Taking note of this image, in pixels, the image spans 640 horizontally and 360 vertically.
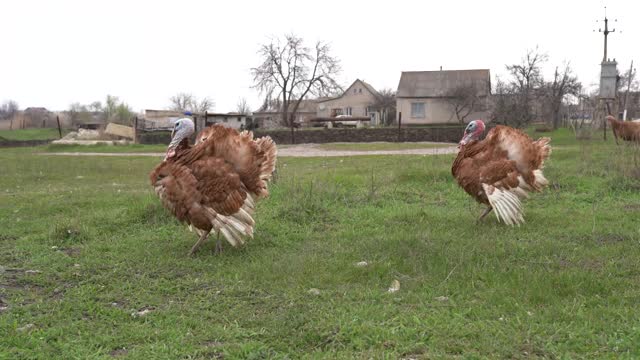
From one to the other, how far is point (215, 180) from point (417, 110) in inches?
1746

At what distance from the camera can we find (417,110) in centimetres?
4919

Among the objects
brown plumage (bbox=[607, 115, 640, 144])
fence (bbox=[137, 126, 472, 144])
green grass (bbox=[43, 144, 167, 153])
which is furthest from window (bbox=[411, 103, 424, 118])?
brown plumage (bbox=[607, 115, 640, 144])

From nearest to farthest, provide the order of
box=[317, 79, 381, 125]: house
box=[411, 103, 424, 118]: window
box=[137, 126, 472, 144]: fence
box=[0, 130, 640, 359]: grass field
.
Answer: box=[0, 130, 640, 359]: grass field → box=[137, 126, 472, 144]: fence → box=[411, 103, 424, 118]: window → box=[317, 79, 381, 125]: house

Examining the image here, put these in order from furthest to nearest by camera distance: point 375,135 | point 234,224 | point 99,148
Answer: point 375,135
point 99,148
point 234,224

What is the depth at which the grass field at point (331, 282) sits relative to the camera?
3.98 metres

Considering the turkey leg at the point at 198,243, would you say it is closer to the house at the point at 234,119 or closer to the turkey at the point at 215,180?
the turkey at the point at 215,180

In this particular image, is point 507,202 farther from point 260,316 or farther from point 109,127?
point 109,127

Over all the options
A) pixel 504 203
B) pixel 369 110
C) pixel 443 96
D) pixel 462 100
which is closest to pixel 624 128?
pixel 504 203

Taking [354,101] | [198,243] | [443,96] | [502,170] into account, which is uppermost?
[354,101]

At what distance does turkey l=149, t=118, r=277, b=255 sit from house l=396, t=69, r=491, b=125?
1629 inches

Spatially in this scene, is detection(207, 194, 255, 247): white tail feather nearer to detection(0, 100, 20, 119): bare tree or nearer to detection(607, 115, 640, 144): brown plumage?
detection(607, 115, 640, 144): brown plumage

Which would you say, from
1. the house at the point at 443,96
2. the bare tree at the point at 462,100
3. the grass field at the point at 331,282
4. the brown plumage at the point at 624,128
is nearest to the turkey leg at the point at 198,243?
the grass field at the point at 331,282

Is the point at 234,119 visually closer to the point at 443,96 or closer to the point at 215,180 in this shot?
the point at 443,96

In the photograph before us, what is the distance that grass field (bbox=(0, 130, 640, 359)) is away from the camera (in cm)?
398
